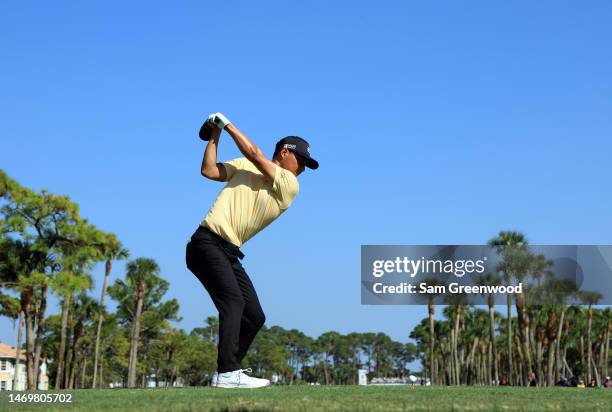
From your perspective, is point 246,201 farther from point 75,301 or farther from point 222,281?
point 75,301

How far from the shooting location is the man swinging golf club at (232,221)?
24.0 feet

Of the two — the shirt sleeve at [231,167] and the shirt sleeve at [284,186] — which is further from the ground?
the shirt sleeve at [231,167]

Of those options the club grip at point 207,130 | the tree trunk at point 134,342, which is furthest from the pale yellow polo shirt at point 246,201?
the tree trunk at point 134,342

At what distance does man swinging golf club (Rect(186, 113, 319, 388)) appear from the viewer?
288 inches

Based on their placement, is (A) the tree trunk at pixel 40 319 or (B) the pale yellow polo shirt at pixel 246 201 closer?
(B) the pale yellow polo shirt at pixel 246 201

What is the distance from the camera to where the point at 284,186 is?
739 cm

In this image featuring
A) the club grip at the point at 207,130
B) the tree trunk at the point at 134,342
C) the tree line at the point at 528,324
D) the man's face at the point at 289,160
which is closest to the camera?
the club grip at the point at 207,130

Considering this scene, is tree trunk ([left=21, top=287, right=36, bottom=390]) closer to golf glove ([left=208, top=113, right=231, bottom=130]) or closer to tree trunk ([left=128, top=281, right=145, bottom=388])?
tree trunk ([left=128, top=281, right=145, bottom=388])

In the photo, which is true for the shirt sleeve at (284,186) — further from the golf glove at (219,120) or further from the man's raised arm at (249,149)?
the golf glove at (219,120)

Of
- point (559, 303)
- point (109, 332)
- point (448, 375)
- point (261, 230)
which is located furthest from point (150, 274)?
point (261, 230)

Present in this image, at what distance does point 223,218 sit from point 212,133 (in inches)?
31.5

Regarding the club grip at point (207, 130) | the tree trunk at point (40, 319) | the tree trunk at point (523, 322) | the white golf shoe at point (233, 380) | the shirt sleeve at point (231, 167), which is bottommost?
the white golf shoe at point (233, 380)

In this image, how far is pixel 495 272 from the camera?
78.4 meters

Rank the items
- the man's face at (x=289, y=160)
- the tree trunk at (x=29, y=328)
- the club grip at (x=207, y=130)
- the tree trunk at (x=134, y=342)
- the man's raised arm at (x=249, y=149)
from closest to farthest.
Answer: the man's raised arm at (x=249, y=149) → the club grip at (x=207, y=130) → the man's face at (x=289, y=160) → the tree trunk at (x=29, y=328) → the tree trunk at (x=134, y=342)
